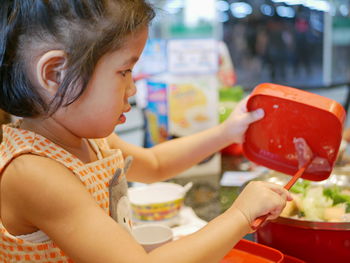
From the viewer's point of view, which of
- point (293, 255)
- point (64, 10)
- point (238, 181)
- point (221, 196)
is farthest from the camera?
point (238, 181)

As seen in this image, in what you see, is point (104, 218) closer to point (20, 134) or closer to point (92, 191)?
point (92, 191)

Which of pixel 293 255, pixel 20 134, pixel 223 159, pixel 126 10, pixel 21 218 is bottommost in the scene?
pixel 223 159

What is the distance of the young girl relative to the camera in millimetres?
651

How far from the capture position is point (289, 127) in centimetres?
94

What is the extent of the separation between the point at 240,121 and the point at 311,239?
34cm

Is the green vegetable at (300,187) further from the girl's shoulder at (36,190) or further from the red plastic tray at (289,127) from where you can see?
the girl's shoulder at (36,190)

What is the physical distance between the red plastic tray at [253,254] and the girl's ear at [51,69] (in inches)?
17.3

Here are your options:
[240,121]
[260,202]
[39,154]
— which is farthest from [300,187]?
[39,154]

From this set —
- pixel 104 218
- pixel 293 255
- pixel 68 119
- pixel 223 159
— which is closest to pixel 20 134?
pixel 68 119

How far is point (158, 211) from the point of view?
118 cm

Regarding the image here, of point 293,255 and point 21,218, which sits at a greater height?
point 21,218

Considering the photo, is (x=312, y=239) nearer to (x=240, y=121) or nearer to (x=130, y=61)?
(x=240, y=121)

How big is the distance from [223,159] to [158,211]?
2.10 ft

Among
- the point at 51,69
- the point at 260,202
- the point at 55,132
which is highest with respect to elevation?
the point at 51,69
